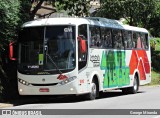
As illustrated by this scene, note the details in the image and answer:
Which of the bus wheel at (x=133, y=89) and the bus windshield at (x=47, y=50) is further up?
the bus windshield at (x=47, y=50)

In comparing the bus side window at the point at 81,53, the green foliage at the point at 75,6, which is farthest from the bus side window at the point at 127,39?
the bus side window at the point at 81,53

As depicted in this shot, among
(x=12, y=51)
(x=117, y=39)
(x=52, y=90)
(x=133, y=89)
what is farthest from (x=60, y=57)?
(x=133, y=89)

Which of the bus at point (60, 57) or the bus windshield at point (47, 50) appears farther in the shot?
the bus windshield at point (47, 50)

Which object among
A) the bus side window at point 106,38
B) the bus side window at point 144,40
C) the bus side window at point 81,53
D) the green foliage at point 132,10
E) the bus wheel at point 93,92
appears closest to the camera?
the bus side window at point 81,53

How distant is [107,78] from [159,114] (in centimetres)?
839

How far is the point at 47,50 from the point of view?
20297mm

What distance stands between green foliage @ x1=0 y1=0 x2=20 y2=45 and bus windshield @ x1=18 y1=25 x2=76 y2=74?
22.8 inches

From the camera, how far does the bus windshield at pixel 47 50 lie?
20156 millimetres

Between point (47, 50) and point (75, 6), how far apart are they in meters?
8.73

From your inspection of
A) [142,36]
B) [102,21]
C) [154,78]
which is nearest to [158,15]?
[154,78]

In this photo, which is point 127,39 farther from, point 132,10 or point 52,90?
point 132,10

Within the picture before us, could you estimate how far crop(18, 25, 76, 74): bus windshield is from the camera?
20156 mm

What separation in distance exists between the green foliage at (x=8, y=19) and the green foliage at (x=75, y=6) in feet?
22.8

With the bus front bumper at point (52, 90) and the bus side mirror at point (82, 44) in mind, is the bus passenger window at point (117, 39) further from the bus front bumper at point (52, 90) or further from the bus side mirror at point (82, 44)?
the bus front bumper at point (52, 90)
